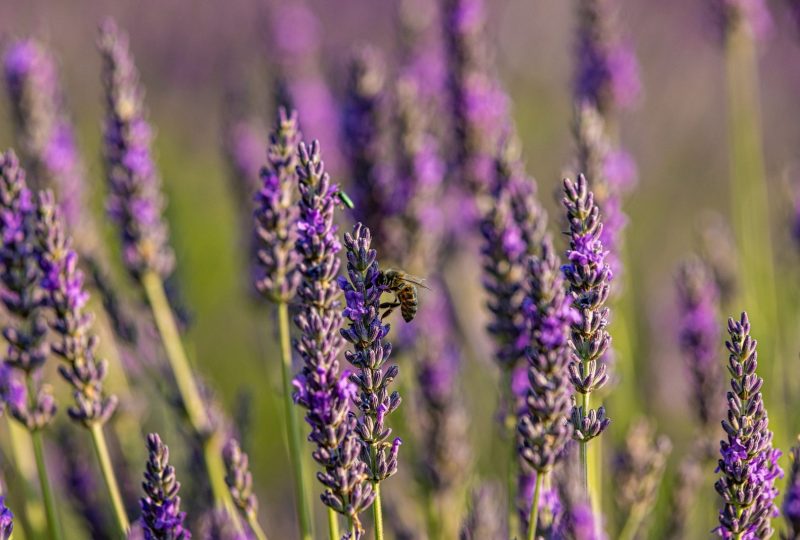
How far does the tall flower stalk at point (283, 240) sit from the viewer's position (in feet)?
7.18

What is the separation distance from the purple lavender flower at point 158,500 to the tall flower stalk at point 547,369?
682mm

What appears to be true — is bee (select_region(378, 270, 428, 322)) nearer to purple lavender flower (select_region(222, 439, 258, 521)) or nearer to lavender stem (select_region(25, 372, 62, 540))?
purple lavender flower (select_region(222, 439, 258, 521))

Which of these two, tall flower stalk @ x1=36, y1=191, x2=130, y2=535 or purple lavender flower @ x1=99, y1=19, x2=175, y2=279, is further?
purple lavender flower @ x1=99, y1=19, x2=175, y2=279

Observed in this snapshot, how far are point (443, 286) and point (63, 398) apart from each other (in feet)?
6.57

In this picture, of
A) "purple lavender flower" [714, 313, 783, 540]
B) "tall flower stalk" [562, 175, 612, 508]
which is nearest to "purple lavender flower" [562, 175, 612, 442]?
"tall flower stalk" [562, 175, 612, 508]

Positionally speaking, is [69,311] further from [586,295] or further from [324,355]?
[586,295]

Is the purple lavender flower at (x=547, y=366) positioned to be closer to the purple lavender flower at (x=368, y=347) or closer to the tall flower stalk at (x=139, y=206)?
the purple lavender flower at (x=368, y=347)

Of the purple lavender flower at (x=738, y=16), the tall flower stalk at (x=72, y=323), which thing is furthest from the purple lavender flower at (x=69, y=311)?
the purple lavender flower at (x=738, y=16)

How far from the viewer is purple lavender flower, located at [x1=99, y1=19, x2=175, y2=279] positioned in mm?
2900

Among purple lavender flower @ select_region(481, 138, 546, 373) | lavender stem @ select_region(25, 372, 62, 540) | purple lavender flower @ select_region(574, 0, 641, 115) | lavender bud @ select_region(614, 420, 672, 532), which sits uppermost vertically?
purple lavender flower @ select_region(574, 0, 641, 115)

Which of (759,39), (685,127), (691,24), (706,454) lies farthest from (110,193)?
(691,24)

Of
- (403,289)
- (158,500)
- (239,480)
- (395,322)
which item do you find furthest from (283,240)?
(395,322)

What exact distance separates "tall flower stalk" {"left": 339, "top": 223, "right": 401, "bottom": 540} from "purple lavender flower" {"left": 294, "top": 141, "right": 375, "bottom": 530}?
1.0 inches

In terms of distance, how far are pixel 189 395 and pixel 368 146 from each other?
1071 mm
